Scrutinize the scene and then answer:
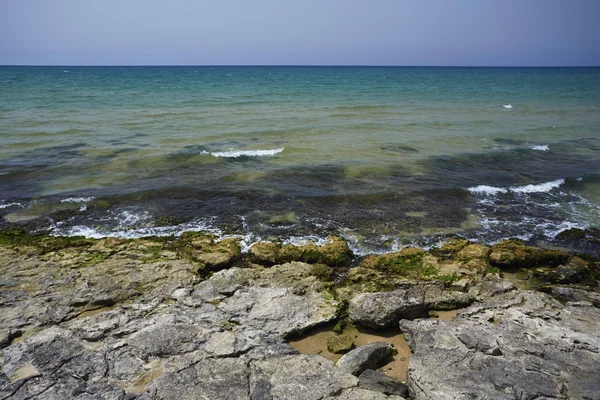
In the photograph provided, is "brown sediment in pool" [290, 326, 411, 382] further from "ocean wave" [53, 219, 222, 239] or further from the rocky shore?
"ocean wave" [53, 219, 222, 239]

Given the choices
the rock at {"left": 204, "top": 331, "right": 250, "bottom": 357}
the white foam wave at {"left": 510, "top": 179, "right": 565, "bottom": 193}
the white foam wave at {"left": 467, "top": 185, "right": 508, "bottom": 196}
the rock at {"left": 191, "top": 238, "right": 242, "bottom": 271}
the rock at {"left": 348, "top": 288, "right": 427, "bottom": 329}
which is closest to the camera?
the rock at {"left": 204, "top": 331, "right": 250, "bottom": 357}

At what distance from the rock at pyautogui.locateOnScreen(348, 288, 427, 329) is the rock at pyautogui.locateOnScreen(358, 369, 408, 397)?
1.44m

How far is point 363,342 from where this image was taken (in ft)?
24.2

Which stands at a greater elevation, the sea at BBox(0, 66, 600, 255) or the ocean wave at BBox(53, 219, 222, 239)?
the sea at BBox(0, 66, 600, 255)

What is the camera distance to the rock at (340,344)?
7.02 m

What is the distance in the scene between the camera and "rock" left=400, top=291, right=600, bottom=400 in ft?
18.1

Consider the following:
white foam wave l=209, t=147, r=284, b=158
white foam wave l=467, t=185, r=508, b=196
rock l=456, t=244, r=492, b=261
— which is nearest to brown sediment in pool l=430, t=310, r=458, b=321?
rock l=456, t=244, r=492, b=261

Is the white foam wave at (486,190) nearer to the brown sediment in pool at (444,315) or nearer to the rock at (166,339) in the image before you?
the brown sediment in pool at (444,315)

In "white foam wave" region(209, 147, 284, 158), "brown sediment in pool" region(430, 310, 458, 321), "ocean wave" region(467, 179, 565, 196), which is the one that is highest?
"white foam wave" region(209, 147, 284, 158)

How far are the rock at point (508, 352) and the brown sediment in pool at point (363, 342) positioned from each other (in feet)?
0.81

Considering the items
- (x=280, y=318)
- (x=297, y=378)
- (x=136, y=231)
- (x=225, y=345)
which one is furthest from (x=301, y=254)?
(x=136, y=231)

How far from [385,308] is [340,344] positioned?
1110 millimetres

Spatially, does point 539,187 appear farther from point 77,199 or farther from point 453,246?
point 77,199

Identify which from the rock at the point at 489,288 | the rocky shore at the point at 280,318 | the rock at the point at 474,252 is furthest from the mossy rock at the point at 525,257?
the rock at the point at 489,288
